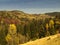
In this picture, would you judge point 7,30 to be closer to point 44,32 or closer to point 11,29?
point 11,29

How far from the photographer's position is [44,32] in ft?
291

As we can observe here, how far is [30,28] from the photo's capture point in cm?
10431

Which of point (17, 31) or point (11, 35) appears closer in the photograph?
point (11, 35)

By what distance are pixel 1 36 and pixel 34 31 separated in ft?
80.8

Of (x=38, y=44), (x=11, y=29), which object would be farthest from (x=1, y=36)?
(x=38, y=44)

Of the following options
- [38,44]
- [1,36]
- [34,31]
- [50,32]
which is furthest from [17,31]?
[38,44]

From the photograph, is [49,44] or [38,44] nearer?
[49,44]

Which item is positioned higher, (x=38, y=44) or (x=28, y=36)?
(x=38, y=44)

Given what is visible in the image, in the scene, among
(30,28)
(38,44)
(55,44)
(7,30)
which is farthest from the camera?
(30,28)

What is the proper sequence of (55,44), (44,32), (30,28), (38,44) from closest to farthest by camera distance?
(55,44) < (38,44) < (44,32) < (30,28)

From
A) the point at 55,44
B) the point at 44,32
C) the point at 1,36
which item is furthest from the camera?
the point at 44,32

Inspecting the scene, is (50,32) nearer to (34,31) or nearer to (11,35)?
(34,31)

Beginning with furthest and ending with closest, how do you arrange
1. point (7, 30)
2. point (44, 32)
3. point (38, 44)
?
point (7, 30) < point (44, 32) < point (38, 44)

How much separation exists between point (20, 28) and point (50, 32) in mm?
17932
